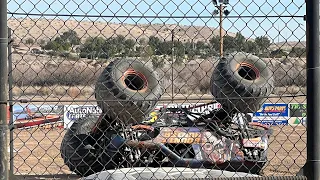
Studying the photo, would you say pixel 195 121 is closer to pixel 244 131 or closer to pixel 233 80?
pixel 244 131

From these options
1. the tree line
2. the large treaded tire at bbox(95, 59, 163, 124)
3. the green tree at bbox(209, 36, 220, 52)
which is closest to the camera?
the tree line

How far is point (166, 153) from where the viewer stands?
9523 millimetres

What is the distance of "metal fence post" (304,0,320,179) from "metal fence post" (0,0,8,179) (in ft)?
6.17

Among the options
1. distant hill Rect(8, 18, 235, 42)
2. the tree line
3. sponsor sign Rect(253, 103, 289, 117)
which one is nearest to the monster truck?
the tree line

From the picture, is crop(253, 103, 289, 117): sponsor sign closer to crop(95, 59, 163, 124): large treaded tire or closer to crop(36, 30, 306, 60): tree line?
crop(95, 59, 163, 124): large treaded tire

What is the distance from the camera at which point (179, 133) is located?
10.3m

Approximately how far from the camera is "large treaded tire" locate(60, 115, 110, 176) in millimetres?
9812

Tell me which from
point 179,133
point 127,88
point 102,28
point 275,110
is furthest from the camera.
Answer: point 275,110

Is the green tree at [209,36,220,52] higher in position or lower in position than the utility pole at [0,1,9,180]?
lower

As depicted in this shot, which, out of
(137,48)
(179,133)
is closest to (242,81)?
(179,133)

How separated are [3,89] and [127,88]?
4.44 metres

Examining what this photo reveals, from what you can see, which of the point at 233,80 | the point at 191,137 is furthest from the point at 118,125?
the point at 233,80

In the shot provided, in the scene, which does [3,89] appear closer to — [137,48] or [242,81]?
[137,48]

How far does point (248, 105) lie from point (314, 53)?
15.8 ft
